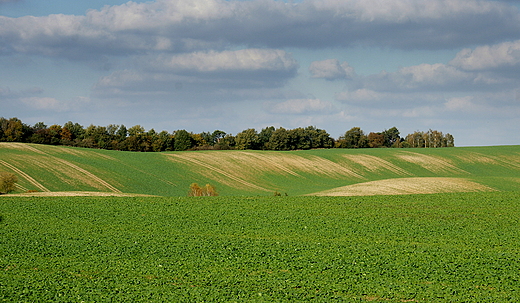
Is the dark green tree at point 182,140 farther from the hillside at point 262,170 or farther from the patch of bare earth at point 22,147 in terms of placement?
the patch of bare earth at point 22,147

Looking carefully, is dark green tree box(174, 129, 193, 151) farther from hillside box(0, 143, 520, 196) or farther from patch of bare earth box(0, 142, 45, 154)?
patch of bare earth box(0, 142, 45, 154)

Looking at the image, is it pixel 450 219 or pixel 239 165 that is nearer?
pixel 450 219

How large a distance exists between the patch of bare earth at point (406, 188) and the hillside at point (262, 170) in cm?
8

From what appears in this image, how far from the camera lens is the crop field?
40.8 feet

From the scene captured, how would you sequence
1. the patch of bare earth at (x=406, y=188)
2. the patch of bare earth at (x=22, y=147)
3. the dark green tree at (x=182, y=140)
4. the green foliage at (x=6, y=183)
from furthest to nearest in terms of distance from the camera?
the dark green tree at (x=182, y=140) < the patch of bare earth at (x=22, y=147) < the green foliage at (x=6, y=183) < the patch of bare earth at (x=406, y=188)

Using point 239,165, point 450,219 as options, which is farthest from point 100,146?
point 450,219

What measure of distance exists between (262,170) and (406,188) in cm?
2844

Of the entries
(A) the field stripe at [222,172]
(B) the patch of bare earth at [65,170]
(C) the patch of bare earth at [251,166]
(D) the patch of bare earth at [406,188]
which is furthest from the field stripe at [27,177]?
(D) the patch of bare earth at [406,188]

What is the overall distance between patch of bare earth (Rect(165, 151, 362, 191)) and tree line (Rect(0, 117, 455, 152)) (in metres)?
33.2

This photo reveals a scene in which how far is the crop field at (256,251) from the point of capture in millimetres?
12422

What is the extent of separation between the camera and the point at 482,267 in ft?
48.4

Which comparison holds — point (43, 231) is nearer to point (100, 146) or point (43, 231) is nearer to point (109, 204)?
point (109, 204)

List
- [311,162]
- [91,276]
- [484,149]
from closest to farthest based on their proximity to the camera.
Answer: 1. [91,276]
2. [311,162]
3. [484,149]

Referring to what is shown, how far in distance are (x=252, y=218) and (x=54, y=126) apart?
102 m
